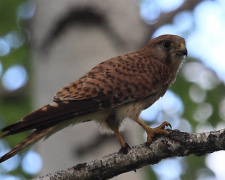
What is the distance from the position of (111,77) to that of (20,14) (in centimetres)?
325

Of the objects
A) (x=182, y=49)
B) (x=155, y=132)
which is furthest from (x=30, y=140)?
(x=182, y=49)

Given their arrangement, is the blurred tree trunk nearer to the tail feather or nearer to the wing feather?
the wing feather

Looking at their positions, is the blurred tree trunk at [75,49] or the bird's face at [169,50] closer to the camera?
the blurred tree trunk at [75,49]

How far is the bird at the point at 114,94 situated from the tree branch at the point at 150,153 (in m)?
0.07

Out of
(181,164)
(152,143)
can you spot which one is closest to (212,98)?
(181,164)

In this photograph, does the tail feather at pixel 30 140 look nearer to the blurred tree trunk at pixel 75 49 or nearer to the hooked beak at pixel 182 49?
the blurred tree trunk at pixel 75 49

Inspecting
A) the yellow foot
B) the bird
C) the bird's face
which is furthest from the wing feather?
the yellow foot

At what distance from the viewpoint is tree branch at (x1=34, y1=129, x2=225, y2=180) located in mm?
3303

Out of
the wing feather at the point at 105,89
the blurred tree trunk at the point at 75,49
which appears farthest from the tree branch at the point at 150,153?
the blurred tree trunk at the point at 75,49

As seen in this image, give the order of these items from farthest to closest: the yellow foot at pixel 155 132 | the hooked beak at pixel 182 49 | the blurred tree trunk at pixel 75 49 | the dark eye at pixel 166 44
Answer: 1. the dark eye at pixel 166 44
2. the hooked beak at pixel 182 49
3. the blurred tree trunk at pixel 75 49
4. the yellow foot at pixel 155 132

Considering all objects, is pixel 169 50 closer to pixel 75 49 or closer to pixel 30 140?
pixel 75 49

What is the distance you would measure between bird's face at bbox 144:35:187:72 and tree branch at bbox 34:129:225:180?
1.59 metres

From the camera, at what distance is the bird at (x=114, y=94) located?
11.9ft

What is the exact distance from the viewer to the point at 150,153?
344 cm
